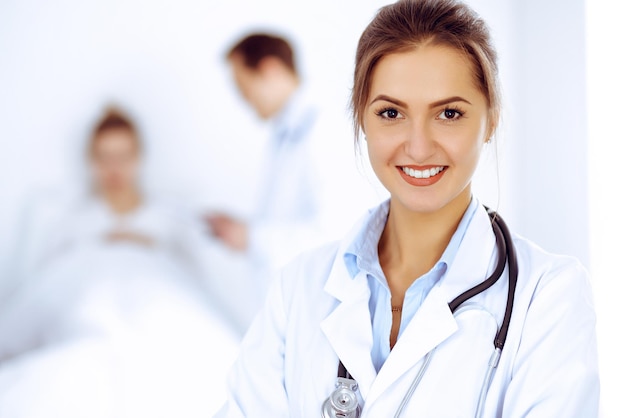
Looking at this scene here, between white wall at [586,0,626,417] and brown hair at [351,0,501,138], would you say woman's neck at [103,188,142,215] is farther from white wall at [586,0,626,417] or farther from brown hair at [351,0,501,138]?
brown hair at [351,0,501,138]

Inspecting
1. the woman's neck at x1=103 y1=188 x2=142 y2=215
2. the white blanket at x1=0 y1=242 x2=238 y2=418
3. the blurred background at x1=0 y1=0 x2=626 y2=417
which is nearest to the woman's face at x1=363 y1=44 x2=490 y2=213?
the white blanket at x1=0 y1=242 x2=238 y2=418

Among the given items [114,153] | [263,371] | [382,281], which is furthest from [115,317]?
[382,281]

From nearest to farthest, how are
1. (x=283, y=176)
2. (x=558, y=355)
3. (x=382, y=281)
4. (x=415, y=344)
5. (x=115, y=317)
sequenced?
1. (x=558, y=355)
2. (x=415, y=344)
3. (x=382, y=281)
4. (x=115, y=317)
5. (x=283, y=176)

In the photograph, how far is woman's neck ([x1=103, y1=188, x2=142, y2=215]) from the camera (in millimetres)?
3225

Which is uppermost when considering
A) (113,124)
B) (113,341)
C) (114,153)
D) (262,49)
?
(262,49)

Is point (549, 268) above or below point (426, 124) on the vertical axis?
below

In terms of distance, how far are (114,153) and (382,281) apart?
235 cm

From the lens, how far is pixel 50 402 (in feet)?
5.45

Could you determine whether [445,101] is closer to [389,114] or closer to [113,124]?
[389,114]

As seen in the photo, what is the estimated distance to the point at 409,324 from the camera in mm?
1042

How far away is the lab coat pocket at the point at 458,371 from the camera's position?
0.98 m

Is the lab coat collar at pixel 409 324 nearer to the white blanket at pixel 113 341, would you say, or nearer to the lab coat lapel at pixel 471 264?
the lab coat lapel at pixel 471 264

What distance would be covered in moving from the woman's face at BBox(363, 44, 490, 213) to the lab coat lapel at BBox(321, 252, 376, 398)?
0.17 m

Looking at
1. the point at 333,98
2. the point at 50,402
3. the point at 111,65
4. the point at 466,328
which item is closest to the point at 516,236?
the point at 466,328
